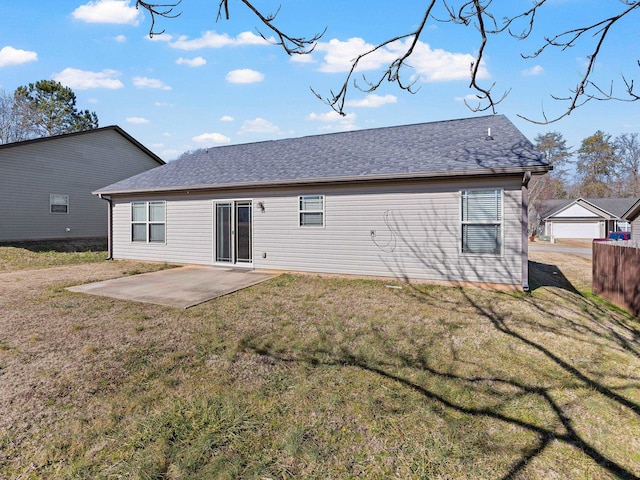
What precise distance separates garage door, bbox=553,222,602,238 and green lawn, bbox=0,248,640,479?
111 feet

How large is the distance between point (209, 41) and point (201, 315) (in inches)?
154

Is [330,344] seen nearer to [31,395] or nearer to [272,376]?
[272,376]

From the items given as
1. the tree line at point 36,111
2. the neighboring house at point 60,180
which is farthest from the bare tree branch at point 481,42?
the tree line at point 36,111

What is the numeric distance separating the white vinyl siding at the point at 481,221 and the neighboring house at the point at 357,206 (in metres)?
0.02

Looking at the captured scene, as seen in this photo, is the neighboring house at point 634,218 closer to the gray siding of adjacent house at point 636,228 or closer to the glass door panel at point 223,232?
the gray siding of adjacent house at point 636,228

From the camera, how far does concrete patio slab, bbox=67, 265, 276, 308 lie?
6.35m

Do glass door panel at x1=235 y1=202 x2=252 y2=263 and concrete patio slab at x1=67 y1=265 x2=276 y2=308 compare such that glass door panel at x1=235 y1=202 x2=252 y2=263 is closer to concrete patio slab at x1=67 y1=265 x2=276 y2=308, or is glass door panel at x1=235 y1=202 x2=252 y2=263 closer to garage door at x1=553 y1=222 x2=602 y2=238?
concrete patio slab at x1=67 y1=265 x2=276 y2=308

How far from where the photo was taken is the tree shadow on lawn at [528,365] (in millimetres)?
2600

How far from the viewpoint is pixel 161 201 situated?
1084cm

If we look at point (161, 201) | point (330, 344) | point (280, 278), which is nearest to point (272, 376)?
point (330, 344)

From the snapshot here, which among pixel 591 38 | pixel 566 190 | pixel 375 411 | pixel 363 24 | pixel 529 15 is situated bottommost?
pixel 375 411

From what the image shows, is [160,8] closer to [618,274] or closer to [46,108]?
[618,274]

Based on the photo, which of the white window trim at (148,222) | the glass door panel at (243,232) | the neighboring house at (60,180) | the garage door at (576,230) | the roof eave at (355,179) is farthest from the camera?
the garage door at (576,230)

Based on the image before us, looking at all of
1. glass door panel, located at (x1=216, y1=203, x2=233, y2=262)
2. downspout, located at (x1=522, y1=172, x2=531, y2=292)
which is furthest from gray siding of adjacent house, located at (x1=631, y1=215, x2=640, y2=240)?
glass door panel, located at (x1=216, y1=203, x2=233, y2=262)
